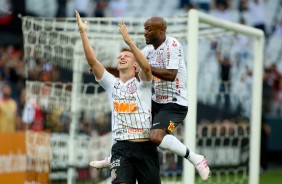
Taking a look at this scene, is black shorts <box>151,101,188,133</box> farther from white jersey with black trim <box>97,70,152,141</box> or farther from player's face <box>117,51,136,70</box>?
player's face <box>117,51,136,70</box>

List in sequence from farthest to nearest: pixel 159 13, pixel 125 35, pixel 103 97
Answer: pixel 159 13 → pixel 103 97 → pixel 125 35

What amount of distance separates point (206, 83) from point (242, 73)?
3.63 meters

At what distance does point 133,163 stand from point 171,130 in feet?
2.09

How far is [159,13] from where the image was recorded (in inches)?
906

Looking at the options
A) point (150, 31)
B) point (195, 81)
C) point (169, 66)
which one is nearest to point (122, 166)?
point (169, 66)

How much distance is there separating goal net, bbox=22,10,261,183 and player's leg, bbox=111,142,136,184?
201 cm

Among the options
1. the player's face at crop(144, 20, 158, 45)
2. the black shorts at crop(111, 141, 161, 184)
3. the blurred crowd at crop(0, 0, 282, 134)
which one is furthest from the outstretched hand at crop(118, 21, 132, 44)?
the blurred crowd at crop(0, 0, 282, 134)

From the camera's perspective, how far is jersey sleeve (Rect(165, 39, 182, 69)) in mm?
8727

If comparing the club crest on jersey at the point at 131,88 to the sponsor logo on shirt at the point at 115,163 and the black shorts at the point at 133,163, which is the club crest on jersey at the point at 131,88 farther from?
the sponsor logo on shirt at the point at 115,163

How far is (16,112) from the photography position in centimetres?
1805

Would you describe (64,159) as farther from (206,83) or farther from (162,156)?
(206,83)

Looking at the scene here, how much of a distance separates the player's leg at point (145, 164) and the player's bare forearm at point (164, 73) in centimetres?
69

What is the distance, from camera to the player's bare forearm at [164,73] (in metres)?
8.58

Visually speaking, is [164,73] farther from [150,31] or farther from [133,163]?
[133,163]
